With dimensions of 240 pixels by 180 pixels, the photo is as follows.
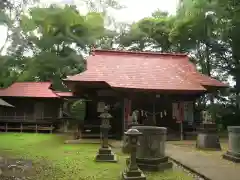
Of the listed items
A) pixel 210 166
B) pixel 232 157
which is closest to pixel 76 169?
pixel 210 166

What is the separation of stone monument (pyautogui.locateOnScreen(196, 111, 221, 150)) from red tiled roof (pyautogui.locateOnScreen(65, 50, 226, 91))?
12.1 feet

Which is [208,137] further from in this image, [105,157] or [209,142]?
[105,157]

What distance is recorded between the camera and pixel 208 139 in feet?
47.0

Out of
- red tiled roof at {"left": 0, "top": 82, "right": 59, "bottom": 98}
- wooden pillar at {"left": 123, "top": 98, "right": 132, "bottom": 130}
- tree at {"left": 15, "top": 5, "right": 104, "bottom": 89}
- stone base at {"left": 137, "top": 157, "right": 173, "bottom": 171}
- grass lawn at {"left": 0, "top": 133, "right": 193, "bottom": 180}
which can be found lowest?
grass lawn at {"left": 0, "top": 133, "right": 193, "bottom": 180}

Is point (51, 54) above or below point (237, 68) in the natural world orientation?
above

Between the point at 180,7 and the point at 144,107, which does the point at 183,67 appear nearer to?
the point at 144,107

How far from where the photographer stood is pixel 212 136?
47.2 feet

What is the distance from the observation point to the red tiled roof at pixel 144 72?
18.1 metres

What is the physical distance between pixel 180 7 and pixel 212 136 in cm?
1764

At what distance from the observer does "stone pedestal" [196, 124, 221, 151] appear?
1430 centimetres

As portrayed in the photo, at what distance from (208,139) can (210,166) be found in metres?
4.68

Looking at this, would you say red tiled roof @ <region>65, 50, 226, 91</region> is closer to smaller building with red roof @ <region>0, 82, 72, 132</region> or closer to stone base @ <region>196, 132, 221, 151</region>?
stone base @ <region>196, 132, 221, 151</region>

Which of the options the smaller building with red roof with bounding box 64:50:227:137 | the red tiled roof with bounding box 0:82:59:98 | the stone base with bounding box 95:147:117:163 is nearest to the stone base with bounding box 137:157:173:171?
the stone base with bounding box 95:147:117:163

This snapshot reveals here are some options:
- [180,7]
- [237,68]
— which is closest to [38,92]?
[180,7]
